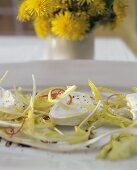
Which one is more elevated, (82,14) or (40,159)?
(82,14)

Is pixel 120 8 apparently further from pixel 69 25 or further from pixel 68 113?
pixel 68 113

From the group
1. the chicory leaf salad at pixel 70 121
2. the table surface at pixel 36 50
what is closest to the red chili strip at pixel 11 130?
the chicory leaf salad at pixel 70 121

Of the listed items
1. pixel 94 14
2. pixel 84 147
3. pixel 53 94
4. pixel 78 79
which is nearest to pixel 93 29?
pixel 94 14

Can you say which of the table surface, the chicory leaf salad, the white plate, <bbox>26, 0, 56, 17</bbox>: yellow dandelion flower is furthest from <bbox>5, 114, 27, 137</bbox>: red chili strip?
the table surface

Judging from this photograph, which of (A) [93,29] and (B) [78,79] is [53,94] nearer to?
(B) [78,79]

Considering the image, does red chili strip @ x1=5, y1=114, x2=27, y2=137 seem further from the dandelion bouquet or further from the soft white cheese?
the dandelion bouquet

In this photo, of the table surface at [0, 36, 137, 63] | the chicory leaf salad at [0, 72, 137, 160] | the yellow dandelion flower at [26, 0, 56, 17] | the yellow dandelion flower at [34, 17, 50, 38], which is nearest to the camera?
the chicory leaf salad at [0, 72, 137, 160]

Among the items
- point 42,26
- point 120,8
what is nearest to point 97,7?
point 120,8
